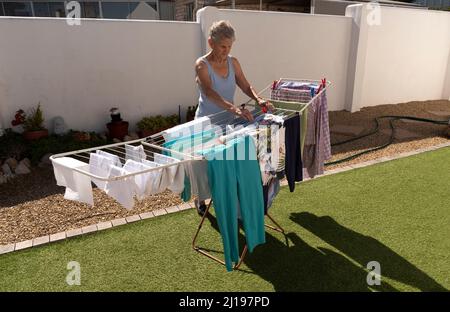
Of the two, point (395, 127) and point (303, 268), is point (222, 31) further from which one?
point (395, 127)

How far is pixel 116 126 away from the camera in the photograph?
6102 millimetres

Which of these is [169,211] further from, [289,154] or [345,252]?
[345,252]

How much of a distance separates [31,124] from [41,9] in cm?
1061

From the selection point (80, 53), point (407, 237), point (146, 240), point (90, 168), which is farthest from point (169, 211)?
point (80, 53)

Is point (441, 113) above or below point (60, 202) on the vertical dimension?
above

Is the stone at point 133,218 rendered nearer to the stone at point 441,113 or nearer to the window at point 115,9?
the stone at point 441,113

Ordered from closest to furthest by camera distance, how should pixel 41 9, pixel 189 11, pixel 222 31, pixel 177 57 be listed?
pixel 222 31, pixel 177 57, pixel 41 9, pixel 189 11

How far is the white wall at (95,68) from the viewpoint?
561cm

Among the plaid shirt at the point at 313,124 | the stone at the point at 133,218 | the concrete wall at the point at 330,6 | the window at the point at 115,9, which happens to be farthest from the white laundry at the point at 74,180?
the concrete wall at the point at 330,6

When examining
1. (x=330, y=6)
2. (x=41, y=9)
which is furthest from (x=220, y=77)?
(x=41, y=9)

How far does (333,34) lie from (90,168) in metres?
7.55

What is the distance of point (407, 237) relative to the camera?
342 centimetres

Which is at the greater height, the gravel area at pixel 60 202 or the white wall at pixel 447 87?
the white wall at pixel 447 87

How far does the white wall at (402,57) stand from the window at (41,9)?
12342mm
